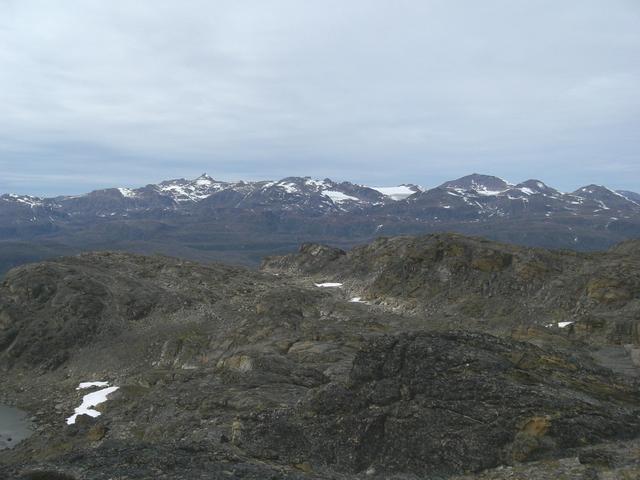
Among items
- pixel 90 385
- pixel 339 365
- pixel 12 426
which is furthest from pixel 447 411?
pixel 90 385

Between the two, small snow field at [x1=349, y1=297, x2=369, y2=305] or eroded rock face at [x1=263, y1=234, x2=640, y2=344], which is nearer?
eroded rock face at [x1=263, y1=234, x2=640, y2=344]

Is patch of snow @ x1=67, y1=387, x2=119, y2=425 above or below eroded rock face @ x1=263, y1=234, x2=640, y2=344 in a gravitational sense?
below

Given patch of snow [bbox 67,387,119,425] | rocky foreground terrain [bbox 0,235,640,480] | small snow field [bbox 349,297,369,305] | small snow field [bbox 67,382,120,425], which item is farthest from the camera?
small snow field [bbox 349,297,369,305]

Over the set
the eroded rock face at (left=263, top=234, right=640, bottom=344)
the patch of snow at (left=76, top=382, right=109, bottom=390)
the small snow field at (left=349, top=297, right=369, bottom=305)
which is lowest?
the patch of snow at (left=76, top=382, right=109, bottom=390)

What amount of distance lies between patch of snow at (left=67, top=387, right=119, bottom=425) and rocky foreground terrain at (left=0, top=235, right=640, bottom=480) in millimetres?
1610

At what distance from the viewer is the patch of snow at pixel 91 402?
4258 centimetres

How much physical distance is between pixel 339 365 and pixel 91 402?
87.3 ft

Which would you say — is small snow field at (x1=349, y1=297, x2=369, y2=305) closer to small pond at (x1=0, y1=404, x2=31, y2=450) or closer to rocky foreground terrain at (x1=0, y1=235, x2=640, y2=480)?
rocky foreground terrain at (x1=0, y1=235, x2=640, y2=480)

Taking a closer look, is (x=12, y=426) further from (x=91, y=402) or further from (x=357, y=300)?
(x=357, y=300)

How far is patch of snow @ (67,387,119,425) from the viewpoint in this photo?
42.6 m

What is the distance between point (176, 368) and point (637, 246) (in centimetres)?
8493

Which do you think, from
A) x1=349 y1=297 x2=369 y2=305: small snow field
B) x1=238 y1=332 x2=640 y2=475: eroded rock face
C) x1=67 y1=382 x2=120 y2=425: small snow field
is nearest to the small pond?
x1=67 y1=382 x2=120 y2=425: small snow field

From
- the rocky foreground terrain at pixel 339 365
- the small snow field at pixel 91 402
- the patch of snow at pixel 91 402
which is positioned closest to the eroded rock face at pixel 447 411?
the rocky foreground terrain at pixel 339 365

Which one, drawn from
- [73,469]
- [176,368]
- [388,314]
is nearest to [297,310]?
[388,314]
